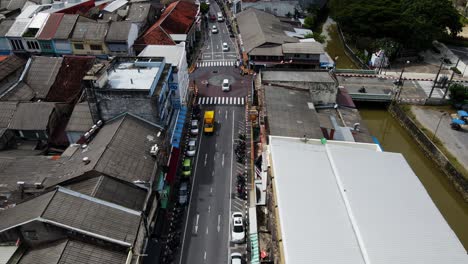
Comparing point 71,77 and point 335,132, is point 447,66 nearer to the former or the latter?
point 335,132

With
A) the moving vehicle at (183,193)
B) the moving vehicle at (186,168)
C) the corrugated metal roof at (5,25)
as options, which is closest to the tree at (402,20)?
the moving vehicle at (186,168)

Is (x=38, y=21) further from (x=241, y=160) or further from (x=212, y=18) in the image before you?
(x=241, y=160)

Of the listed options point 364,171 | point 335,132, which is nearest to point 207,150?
point 335,132

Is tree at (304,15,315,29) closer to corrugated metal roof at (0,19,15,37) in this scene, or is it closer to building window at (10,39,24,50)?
building window at (10,39,24,50)

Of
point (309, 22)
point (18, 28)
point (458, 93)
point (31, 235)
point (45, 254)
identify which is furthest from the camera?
point (309, 22)

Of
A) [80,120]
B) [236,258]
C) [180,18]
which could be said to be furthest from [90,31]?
[236,258]

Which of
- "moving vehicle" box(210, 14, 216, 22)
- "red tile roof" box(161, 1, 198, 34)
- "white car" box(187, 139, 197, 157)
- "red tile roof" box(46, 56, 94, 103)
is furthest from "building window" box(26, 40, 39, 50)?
"moving vehicle" box(210, 14, 216, 22)

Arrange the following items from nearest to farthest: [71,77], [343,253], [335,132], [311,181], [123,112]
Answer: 1. [343,253]
2. [311,181]
3. [123,112]
4. [335,132]
5. [71,77]
